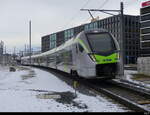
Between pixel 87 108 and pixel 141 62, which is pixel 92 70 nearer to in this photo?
pixel 87 108

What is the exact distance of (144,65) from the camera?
25.1 metres

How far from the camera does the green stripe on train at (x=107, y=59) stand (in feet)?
49.6

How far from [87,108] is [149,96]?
11.5 feet

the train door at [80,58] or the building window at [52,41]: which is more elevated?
the building window at [52,41]

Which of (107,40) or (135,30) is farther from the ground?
(135,30)

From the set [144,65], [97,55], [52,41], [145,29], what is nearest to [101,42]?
[97,55]

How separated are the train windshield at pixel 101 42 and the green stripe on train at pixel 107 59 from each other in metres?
0.42

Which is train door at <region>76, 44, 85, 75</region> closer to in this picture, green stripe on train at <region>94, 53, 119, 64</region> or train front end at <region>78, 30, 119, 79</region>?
train front end at <region>78, 30, 119, 79</region>

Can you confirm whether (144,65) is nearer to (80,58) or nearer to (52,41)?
(80,58)

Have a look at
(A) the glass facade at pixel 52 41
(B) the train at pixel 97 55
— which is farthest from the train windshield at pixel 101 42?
(A) the glass facade at pixel 52 41

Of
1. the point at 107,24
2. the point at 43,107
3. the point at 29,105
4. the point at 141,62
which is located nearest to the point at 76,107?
the point at 43,107

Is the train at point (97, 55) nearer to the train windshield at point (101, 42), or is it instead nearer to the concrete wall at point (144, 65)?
the train windshield at point (101, 42)

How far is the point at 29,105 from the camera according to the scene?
30.5ft

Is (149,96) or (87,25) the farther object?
(87,25)
